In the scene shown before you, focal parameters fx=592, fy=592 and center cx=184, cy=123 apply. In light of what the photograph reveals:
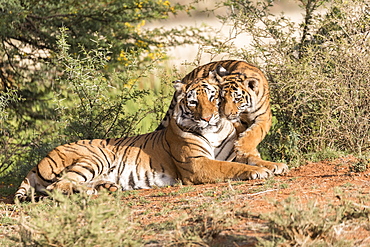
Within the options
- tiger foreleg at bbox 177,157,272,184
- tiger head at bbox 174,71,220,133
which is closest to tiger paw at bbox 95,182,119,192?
tiger foreleg at bbox 177,157,272,184

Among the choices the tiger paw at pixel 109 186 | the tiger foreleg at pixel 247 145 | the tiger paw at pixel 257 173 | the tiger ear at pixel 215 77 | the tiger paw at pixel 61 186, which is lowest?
the tiger paw at pixel 109 186

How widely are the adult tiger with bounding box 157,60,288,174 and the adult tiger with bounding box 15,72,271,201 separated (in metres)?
0.12

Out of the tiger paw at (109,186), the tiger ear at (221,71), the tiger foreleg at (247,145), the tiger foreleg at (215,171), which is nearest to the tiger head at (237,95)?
the tiger ear at (221,71)

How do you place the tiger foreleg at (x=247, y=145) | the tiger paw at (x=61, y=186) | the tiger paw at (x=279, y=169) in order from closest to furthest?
the tiger paw at (x=279, y=169), the tiger paw at (x=61, y=186), the tiger foreleg at (x=247, y=145)

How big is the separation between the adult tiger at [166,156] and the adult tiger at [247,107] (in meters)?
0.12

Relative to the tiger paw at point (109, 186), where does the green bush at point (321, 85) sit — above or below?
above

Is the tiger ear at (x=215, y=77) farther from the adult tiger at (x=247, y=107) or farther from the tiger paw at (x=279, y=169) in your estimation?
the tiger paw at (x=279, y=169)

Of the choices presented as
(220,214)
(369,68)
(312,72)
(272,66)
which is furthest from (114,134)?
(220,214)

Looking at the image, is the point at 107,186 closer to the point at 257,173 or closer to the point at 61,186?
the point at 61,186

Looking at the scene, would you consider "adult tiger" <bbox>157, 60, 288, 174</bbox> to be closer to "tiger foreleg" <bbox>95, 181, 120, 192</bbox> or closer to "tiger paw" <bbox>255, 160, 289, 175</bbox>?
"tiger paw" <bbox>255, 160, 289, 175</bbox>

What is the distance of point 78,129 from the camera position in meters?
7.82

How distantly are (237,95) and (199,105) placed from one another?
447 millimetres

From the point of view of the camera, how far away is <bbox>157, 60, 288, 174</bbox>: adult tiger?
624 centimetres

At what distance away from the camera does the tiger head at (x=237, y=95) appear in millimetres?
6262
